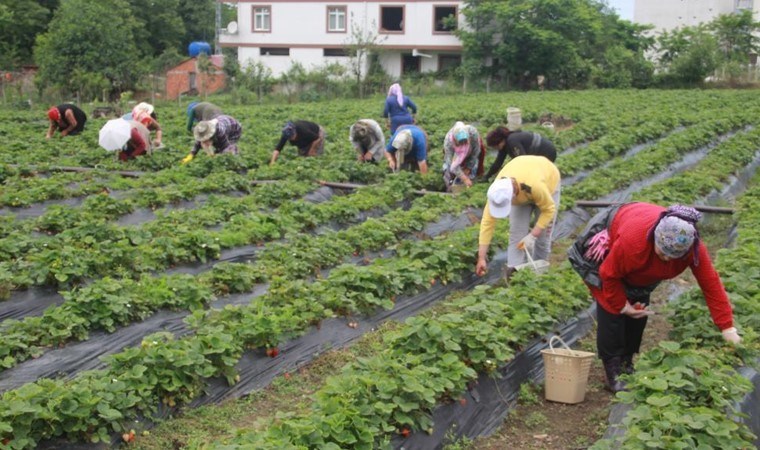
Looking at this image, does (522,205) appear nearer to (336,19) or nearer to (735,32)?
(336,19)

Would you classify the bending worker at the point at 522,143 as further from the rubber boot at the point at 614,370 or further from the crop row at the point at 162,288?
the rubber boot at the point at 614,370

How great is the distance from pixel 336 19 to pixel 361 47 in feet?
12.4

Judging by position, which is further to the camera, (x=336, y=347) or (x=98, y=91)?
(x=98, y=91)

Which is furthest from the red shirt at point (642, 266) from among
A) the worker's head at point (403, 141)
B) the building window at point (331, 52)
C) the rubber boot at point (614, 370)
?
the building window at point (331, 52)

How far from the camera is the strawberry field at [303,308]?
188 inches

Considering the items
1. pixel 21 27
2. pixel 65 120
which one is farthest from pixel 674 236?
pixel 21 27

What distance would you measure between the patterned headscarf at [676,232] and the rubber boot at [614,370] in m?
1.20

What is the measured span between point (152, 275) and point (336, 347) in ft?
7.90

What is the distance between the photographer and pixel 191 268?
8672 millimetres

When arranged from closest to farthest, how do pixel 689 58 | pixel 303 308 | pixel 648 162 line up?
pixel 303 308 → pixel 648 162 → pixel 689 58

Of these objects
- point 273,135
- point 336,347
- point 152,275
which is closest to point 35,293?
point 152,275

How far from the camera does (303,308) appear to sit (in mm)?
6863

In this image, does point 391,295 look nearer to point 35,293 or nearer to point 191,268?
point 191,268

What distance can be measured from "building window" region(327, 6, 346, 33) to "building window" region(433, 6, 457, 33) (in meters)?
4.78
